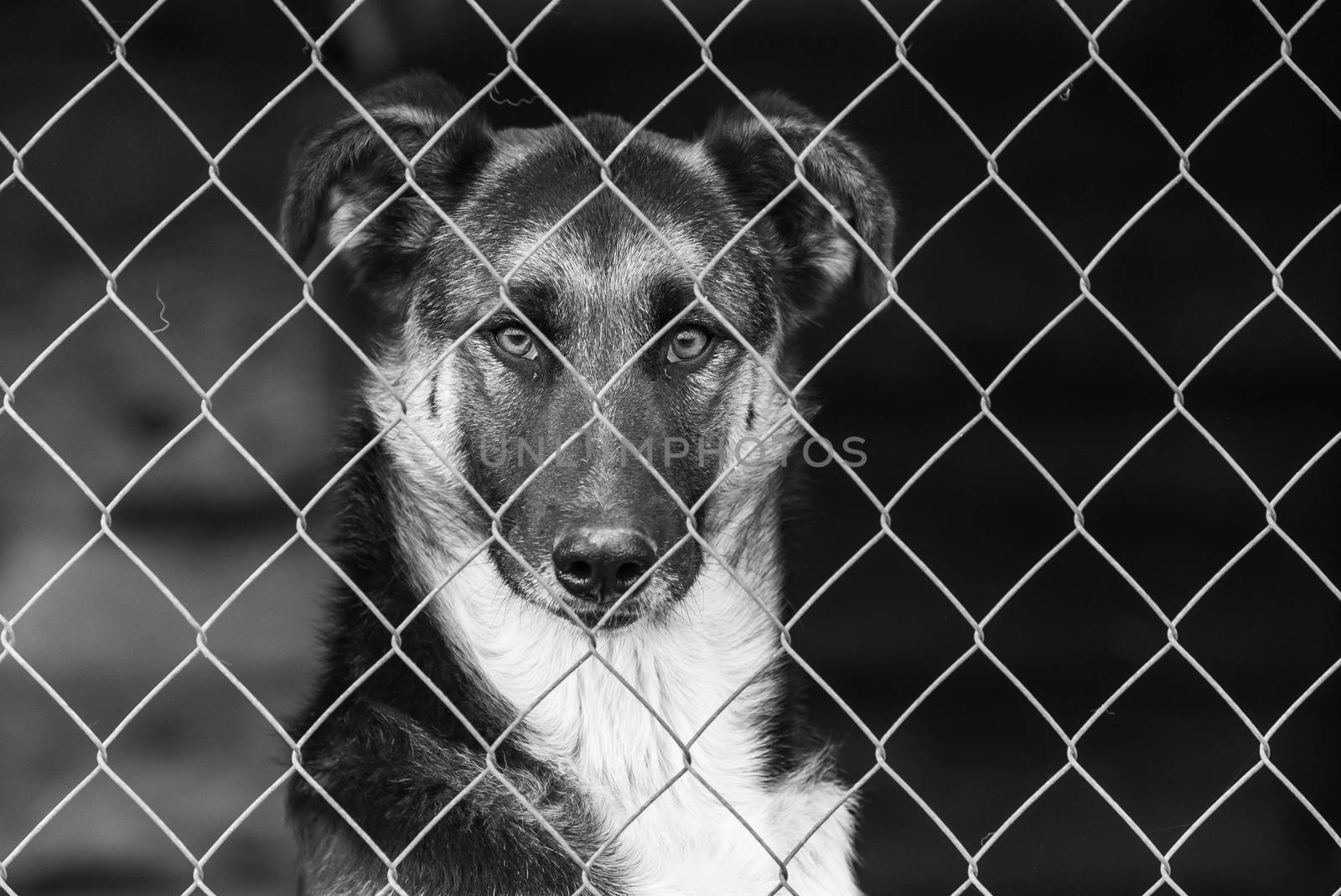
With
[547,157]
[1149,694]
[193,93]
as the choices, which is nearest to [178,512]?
[193,93]

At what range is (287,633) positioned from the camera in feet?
15.2

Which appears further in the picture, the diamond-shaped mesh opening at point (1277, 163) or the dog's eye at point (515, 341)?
the diamond-shaped mesh opening at point (1277, 163)

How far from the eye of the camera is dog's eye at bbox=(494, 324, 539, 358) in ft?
10.0

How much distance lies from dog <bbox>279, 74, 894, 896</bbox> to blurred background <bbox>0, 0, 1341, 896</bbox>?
1091mm

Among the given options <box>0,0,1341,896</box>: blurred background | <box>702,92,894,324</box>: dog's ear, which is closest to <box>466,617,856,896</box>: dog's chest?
<box>702,92,894,324</box>: dog's ear

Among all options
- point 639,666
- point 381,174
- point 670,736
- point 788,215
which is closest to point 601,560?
point 670,736

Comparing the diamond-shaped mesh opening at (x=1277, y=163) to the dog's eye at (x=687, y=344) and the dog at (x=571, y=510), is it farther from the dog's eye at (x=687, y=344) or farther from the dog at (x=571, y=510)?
the dog's eye at (x=687, y=344)

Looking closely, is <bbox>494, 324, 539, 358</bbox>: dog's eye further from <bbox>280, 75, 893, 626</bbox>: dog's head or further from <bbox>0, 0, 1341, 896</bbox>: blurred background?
<bbox>0, 0, 1341, 896</bbox>: blurred background

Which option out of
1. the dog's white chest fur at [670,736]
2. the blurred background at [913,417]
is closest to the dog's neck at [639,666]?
the dog's white chest fur at [670,736]

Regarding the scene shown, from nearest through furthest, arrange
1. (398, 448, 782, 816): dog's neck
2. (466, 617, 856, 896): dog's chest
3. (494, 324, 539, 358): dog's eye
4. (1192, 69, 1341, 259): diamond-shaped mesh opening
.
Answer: (466, 617, 856, 896): dog's chest → (398, 448, 782, 816): dog's neck → (494, 324, 539, 358): dog's eye → (1192, 69, 1341, 259): diamond-shaped mesh opening

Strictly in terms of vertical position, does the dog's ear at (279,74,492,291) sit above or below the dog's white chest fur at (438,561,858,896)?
above

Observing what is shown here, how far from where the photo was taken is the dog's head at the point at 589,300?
105 inches

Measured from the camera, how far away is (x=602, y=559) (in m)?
2.49

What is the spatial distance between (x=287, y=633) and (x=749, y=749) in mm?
2285
